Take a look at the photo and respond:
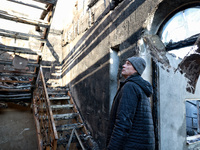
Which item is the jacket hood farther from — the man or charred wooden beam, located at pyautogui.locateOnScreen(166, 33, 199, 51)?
charred wooden beam, located at pyautogui.locateOnScreen(166, 33, 199, 51)

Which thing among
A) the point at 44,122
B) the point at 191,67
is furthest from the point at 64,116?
the point at 191,67

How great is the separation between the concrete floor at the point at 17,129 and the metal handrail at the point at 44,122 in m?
0.64

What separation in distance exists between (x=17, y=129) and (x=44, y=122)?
1.48 m

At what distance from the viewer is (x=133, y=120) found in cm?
141

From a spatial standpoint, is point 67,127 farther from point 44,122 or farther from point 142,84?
point 142,84

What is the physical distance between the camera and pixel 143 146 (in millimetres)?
1343

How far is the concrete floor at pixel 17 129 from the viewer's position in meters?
4.09

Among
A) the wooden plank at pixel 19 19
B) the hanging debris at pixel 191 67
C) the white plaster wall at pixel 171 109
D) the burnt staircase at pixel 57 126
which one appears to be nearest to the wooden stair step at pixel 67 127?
the burnt staircase at pixel 57 126

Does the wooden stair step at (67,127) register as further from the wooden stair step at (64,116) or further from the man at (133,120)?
the man at (133,120)

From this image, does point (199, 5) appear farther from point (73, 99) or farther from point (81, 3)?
point (73, 99)

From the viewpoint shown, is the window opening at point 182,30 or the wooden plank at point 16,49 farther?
the wooden plank at point 16,49

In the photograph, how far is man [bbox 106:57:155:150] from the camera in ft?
4.37

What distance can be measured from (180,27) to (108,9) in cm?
172

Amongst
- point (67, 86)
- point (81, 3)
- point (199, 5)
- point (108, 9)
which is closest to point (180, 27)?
point (199, 5)
